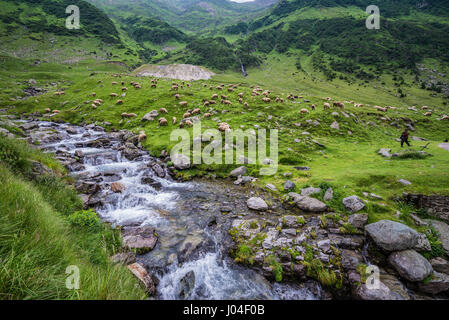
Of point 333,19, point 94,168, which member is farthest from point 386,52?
point 94,168

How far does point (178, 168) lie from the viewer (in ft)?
50.3

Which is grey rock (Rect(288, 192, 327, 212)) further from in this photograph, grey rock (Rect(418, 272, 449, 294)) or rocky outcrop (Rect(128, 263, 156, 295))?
rocky outcrop (Rect(128, 263, 156, 295))

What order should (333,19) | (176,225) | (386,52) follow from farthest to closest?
(333,19), (386,52), (176,225)

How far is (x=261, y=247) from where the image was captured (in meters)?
7.54

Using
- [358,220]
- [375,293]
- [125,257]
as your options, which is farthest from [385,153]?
[125,257]

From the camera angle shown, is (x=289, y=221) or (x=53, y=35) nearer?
(x=289, y=221)

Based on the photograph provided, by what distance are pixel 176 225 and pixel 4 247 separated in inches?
269

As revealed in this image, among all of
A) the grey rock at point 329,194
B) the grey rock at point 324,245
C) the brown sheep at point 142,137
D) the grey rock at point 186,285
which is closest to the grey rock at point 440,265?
the grey rock at point 324,245

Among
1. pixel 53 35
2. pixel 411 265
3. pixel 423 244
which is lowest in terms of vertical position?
pixel 411 265

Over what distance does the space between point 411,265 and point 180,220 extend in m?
9.47

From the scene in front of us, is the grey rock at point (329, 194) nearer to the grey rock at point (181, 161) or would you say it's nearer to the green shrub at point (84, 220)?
the grey rock at point (181, 161)

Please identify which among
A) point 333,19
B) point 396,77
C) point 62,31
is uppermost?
point 333,19

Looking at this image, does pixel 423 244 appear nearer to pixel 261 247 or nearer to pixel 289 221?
pixel 289 221
